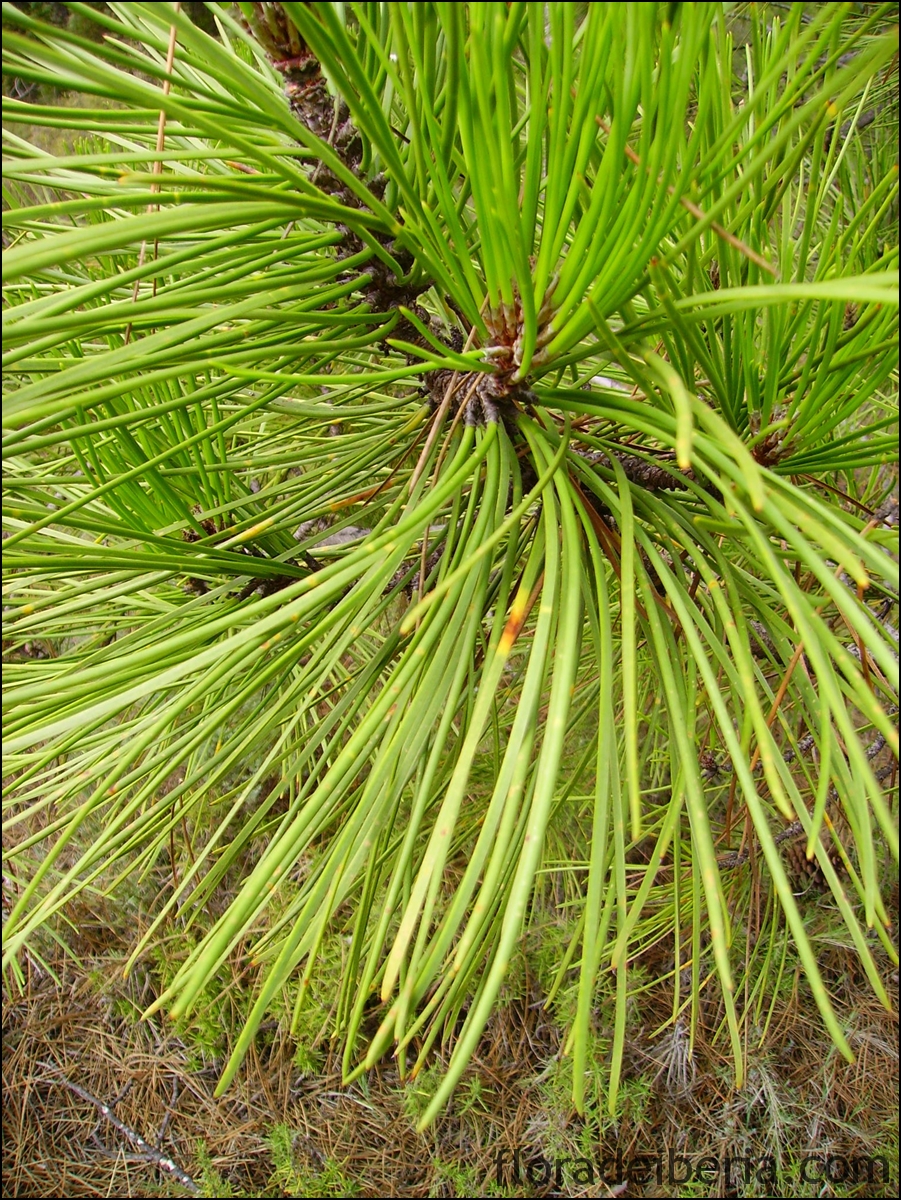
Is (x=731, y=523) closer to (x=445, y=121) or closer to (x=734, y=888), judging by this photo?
(x=445, y=121)

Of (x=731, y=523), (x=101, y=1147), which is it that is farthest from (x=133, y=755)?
(x=101, y=1147)

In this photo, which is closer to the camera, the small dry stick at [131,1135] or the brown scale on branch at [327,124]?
the brown scale on branch at [327,124]

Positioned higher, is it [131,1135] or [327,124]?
[327,124]

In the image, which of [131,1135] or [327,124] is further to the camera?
[131,1135]

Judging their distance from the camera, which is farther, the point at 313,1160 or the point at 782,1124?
the point at 313,1160

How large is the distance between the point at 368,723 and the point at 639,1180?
1.01 meters

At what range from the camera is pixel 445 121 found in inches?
7.6

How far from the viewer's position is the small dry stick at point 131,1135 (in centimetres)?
100

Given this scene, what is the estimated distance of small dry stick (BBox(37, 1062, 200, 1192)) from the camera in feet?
3.29

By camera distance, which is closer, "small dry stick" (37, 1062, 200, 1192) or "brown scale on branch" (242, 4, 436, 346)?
"brown scale on branch" (242, 4, 436, 346)

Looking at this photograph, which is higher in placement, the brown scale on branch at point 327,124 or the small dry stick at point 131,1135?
the brown scale on branch at point 327,124

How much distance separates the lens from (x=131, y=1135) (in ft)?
3.43

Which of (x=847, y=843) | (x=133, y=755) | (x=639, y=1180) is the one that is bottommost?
(x=639, y=1180)

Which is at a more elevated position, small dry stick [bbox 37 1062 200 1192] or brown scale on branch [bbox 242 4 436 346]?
brown scale on branch [bbox 242 4 436 346]
